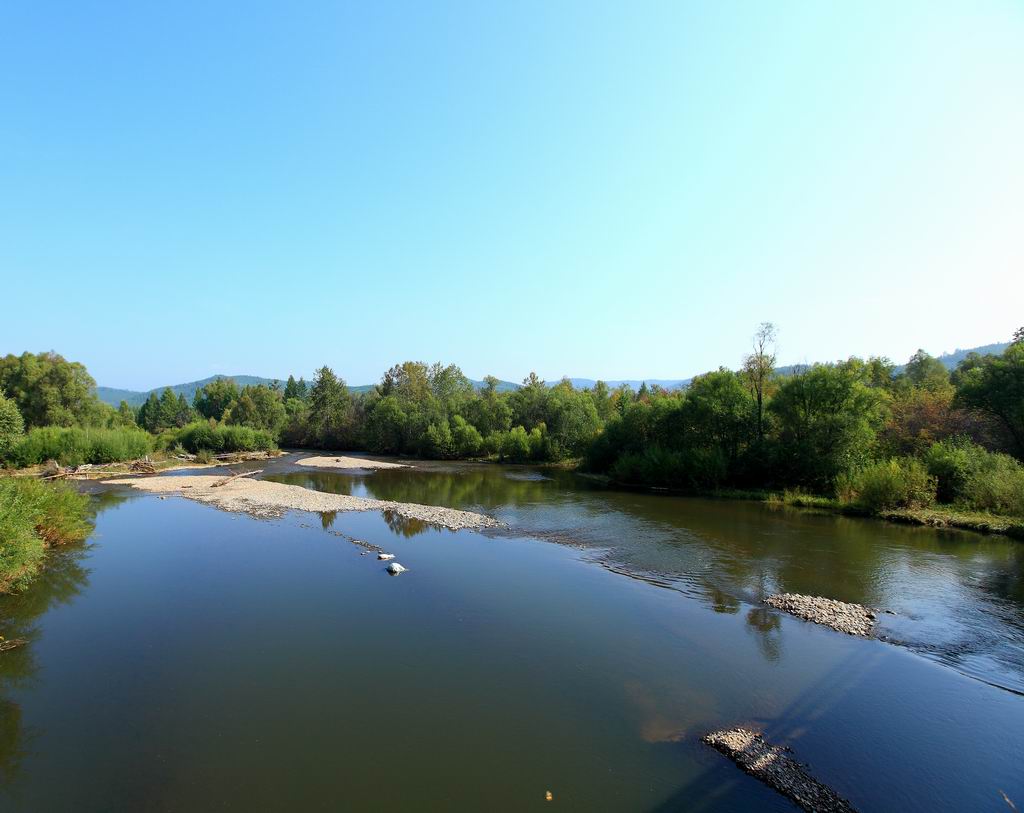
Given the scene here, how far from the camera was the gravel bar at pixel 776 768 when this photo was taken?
26.1 ft

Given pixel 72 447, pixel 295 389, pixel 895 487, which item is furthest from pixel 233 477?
pixel 295 389

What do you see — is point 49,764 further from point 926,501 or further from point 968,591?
point 926,501

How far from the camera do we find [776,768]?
8602 mm

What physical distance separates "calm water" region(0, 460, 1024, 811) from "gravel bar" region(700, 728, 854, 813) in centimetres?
24

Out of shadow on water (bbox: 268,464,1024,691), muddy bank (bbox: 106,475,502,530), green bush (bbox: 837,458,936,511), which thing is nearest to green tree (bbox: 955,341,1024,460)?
green bush (bbox: 837,458,936,511)

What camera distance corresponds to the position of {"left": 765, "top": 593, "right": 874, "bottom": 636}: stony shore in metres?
14.6

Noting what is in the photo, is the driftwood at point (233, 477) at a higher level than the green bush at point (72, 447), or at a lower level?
lower

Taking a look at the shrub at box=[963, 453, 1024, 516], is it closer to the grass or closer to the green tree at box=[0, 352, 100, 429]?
the grass

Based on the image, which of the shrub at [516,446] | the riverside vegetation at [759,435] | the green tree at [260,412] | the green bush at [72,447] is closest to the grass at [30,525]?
the riverside vegetation at [759,435]

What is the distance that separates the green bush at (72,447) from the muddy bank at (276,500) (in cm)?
939

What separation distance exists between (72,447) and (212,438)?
64.3ft

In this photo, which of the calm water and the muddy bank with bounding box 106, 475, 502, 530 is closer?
the calm water

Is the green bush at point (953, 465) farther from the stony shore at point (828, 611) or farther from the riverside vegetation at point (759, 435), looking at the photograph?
the stony shore at point (828, 611)

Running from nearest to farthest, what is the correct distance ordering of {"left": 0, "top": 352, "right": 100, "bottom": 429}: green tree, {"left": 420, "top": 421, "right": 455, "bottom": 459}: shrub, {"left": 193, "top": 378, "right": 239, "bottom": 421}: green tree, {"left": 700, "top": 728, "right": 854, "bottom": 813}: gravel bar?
{"left": 700, "top": 728, "right": 854, "bottom": 813}: gravel bar → {"left": 0, "top": 352, "right": 100, "bottom": 429}: green tree → {"left": 420, "top": 421, "right": 455, "bottom": 459}: shrub → {"left": 193, "top": 378, "right": 239, "bottom": 421}: green tree
